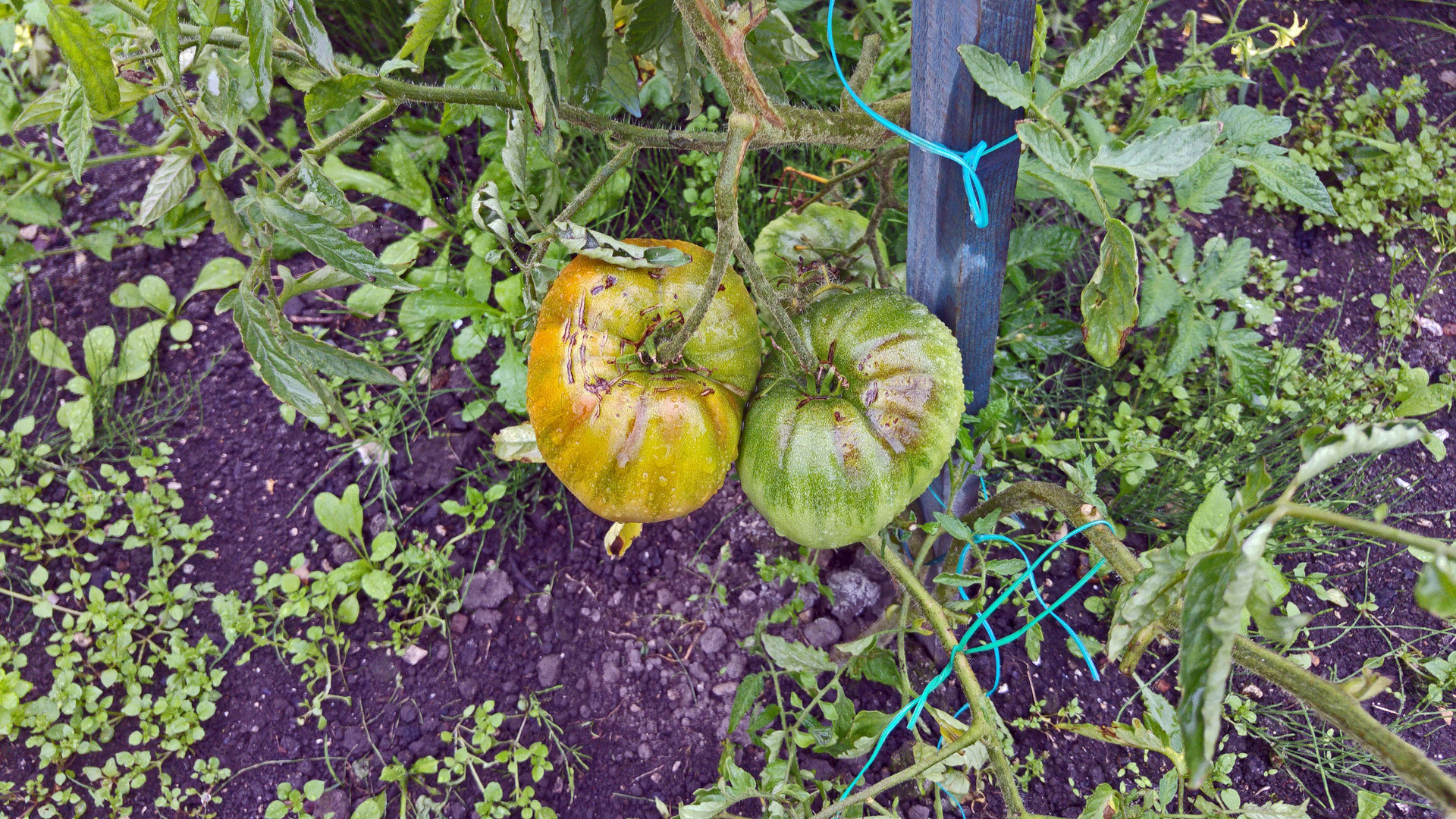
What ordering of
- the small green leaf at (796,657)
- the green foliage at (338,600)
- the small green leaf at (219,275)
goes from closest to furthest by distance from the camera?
the small green leaf at (796,657)
the green foliage at (338,600)
the small green leaf at (219,275)

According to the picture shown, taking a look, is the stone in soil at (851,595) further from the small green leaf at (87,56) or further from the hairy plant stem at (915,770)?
the small green leaf at (87,56)

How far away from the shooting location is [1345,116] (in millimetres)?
2465

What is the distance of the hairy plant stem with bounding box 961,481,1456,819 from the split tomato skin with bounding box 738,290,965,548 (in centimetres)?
27

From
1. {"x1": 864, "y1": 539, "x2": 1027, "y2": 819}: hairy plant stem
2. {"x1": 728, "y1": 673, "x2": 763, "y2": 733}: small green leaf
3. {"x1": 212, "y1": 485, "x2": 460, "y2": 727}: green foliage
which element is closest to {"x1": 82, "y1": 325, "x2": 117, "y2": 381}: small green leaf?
{"x1": 212, "y1": 485, "x2": 460, "y2": 727}: green foliage

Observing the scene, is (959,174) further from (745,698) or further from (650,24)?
(745,698)

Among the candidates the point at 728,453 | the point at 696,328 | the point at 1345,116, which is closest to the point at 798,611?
the point at 728,453

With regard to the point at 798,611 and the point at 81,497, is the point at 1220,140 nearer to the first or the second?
the point at 798,611

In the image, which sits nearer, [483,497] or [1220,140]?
[1220,140]

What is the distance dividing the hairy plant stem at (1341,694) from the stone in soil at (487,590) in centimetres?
132

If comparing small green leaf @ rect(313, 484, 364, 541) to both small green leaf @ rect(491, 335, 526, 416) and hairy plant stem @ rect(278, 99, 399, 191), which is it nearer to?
small green leaf @ rect(491, 335, 526, 416)

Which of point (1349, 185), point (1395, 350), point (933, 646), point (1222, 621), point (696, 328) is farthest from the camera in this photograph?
point (1349, 185)

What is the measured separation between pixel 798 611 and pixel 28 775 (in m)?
1.73

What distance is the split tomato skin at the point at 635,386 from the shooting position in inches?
49.0

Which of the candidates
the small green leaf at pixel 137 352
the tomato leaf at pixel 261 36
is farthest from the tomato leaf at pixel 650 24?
the small green leaf at pixel 137 352
